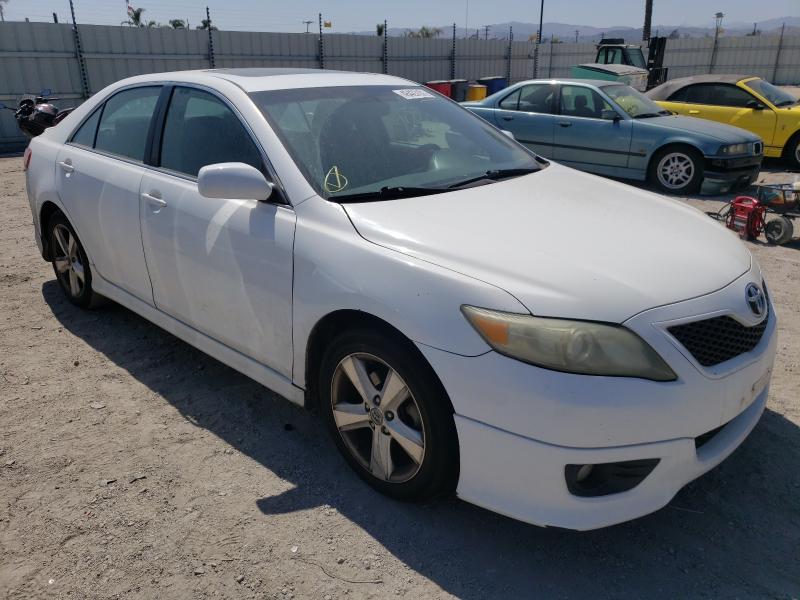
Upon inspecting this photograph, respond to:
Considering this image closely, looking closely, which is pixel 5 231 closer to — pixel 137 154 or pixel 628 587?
pixel 137 154

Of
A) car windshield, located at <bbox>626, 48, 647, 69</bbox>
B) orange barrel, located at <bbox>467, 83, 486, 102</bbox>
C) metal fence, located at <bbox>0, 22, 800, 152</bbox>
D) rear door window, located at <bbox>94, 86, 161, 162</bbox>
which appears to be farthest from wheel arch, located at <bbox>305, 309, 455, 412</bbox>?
car windshield, located at <bbox>626, 48, 647, 69</bbox>

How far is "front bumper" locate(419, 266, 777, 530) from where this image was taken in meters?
2.07

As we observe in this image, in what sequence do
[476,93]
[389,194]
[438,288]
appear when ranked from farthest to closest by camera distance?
[476,93]
[389,194]
[438,288]

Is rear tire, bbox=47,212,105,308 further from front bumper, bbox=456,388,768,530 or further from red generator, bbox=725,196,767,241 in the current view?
red generator, bbox=725,196,767,241

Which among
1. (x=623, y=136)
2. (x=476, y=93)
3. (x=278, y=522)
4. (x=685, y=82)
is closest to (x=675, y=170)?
(x=623, y=136)

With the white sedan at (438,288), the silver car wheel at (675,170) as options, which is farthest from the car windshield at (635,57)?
the white sedan at (438,288)

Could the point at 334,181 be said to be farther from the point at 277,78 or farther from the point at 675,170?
the point at 675,170

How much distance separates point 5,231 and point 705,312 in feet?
23.5

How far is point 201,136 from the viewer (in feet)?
11.0

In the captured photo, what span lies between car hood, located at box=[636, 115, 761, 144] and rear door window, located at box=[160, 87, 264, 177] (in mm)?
7224

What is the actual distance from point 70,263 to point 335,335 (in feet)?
9.06

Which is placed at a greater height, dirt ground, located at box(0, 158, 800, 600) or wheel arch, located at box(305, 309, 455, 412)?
wheel arch, located at box(305, 309, 455, 412)

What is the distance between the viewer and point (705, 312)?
2248 millimetres

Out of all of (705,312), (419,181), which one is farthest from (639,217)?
(419,181)
